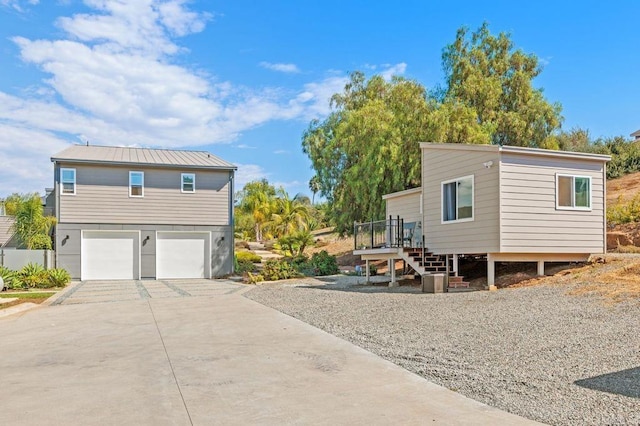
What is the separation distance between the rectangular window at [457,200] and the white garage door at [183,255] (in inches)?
503

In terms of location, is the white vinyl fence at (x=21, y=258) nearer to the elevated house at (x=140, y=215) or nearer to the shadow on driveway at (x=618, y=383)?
the elevated house at (x=140, y=215)

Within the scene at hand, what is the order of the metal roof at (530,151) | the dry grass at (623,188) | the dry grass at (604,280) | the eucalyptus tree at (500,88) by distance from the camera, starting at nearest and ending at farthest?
the dry grass at (604,280) < the metal roof at (530,151) < the dry grass at (623,188) < the eucalyptus tree at (500,88)

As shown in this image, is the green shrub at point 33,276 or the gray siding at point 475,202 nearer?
the gray siding at point 475,202

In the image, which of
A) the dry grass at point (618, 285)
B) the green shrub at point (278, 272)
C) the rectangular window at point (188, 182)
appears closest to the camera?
the dry grass at point (618, 285)

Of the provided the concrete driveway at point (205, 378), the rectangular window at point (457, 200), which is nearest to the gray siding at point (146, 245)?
the rectangular window at point (457, 200)

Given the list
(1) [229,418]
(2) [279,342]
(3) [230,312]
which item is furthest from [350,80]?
(1) [229,418]

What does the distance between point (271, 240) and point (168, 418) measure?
1565 inches

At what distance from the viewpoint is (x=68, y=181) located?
22969 millimetres

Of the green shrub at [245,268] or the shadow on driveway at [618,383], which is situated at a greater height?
the shadow on driveway at [618,383]

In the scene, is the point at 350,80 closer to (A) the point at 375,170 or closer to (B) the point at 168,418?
(A) the point at 375,170

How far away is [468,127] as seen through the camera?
2381 centimetres

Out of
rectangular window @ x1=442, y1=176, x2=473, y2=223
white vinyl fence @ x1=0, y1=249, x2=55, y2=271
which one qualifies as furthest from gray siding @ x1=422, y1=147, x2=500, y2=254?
white vinyl fence @ x1=0, y1=249, x2=55, y2=271

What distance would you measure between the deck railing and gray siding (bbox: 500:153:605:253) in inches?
154

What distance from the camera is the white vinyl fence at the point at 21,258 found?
20.0 m
